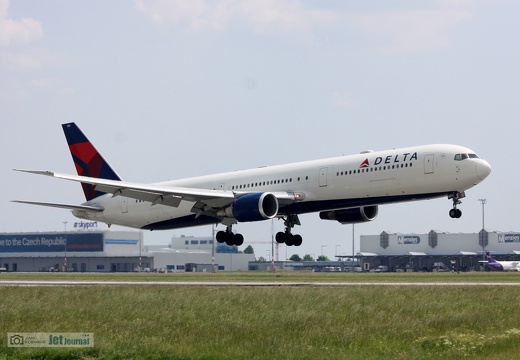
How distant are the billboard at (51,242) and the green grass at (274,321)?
455 feet

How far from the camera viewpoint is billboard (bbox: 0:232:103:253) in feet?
599

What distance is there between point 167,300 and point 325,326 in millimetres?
10329

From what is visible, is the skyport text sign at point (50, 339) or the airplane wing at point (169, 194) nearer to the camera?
the skyport text sign at point (50, 339)

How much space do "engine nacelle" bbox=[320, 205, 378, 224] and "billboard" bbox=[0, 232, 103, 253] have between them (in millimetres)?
127673

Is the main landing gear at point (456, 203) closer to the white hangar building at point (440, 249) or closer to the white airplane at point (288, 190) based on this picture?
the white airplane at point (288, 190)

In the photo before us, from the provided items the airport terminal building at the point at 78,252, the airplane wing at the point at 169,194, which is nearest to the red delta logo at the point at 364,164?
the airplane wing at the point at 169,194

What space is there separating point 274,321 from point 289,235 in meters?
28.6

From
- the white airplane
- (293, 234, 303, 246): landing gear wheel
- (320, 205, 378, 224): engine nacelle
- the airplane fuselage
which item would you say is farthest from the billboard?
(320, 205, 378, 224): engine nacelle

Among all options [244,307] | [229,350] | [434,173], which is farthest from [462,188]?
[229,350]

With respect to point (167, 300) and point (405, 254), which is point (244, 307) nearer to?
point (167, 300)

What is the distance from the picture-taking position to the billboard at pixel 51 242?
7190 inches

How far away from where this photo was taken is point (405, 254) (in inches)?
6969

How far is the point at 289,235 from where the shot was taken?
6084 cm

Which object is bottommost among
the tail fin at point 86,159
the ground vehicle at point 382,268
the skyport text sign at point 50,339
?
the skyport text sign at point 50,339
